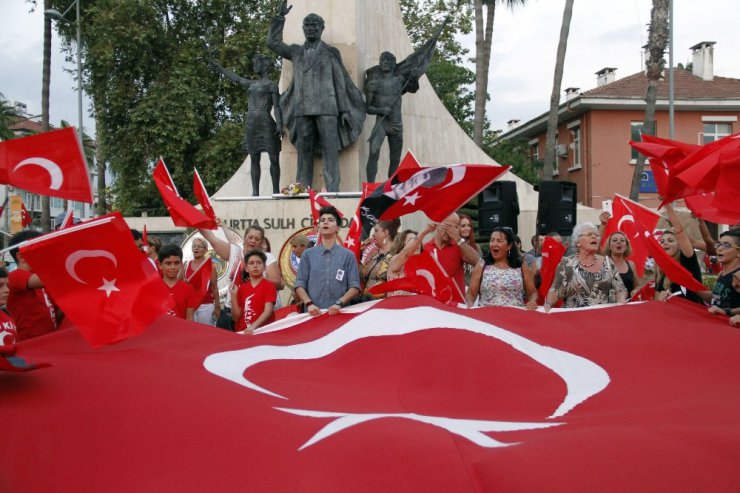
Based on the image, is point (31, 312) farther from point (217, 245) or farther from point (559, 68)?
point (559, 68)

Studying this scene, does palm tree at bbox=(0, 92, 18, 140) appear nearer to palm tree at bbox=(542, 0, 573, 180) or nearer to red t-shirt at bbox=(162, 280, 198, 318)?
palm tree at bbox=(542, 0, 573, 180)

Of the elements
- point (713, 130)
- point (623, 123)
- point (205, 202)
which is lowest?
point (205, 202)

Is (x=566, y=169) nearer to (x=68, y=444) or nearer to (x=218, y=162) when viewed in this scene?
(x=218, y=162)

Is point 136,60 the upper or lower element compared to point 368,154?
upper

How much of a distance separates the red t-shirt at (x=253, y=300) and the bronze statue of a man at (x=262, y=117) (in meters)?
9.38

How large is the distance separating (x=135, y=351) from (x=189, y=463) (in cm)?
187

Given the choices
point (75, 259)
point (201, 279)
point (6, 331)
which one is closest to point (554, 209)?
point (201, 279)

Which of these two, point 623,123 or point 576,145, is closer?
point 623,123

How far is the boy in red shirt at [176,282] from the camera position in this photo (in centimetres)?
752

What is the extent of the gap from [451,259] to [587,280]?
109cm

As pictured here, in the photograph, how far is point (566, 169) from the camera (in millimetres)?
45344

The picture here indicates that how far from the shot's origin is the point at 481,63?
1179 inches

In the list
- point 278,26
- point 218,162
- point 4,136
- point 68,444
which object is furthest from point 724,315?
point 4,136

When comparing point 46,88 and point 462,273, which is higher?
point 46,88
